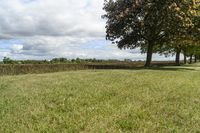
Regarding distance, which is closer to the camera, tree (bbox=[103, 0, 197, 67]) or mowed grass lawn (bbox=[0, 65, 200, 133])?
mowed grass lawn (bbox=[0, 65, 200, 133])

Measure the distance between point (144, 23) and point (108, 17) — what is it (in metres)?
4.70

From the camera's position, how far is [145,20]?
47750 mm

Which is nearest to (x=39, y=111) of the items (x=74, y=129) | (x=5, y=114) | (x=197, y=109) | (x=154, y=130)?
(x=5, y=114)

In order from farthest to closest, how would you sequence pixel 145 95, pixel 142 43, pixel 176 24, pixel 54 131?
pixel 142 43, pixel 176 24, pixel 145 95, pixel 54 131

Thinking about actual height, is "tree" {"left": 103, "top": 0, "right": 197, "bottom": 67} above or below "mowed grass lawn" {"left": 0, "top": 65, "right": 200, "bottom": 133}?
above

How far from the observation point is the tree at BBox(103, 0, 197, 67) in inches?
1802

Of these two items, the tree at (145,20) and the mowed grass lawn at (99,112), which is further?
the tree at (145,20)

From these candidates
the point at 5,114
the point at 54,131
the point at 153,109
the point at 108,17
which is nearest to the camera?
the point at 54,131

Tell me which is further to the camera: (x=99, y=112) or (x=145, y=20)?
(x=145, y=20)

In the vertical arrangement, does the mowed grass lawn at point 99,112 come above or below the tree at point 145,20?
below

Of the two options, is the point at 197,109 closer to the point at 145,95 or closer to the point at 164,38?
the point at 145,95

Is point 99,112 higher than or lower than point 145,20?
lower

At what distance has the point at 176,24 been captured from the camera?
46.2 meters

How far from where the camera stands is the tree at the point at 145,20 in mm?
45781
